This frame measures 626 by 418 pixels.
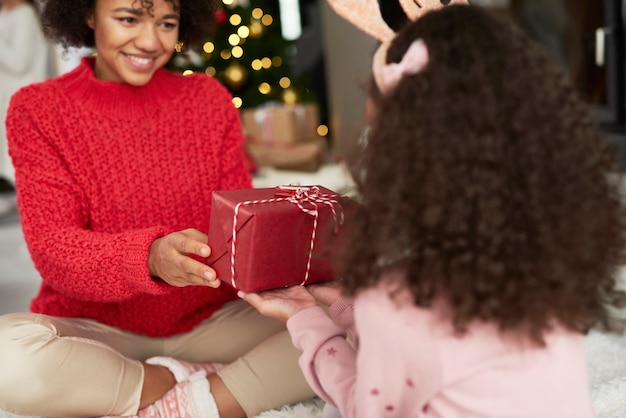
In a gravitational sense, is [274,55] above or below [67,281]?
above

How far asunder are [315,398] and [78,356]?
1.36 ft

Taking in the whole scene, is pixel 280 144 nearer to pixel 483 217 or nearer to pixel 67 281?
pixel 67 281

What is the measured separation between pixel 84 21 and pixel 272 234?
689 mm

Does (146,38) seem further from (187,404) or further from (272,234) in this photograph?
(187,404)

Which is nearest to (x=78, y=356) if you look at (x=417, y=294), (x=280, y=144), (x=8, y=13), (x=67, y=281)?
(x=67, y=281)

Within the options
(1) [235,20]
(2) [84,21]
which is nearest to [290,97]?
(1) [235,20]

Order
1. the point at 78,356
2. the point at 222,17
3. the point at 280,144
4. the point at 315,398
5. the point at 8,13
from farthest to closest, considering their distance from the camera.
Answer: the point at 280,144 → the point at 222,17 → the point at 8,13 → the point at 315,398 → the point at 78,356

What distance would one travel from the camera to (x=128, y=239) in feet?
3.60

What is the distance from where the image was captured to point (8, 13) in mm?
3293

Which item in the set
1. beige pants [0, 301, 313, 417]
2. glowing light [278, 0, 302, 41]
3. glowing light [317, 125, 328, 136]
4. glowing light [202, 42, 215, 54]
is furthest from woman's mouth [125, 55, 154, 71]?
glowing light [278, 0, 302, 41]

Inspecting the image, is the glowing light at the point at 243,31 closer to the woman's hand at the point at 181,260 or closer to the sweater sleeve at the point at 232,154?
the sweater sleeve at the point at 232,154

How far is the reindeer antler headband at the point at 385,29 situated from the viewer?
71 centimetres

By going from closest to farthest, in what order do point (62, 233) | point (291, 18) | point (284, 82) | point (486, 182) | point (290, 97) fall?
point (486, 182) → point (62, 233) → point (284, 82) → point (290, 97) → point (291, 18)

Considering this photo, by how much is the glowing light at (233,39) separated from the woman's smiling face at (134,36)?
2656mm
